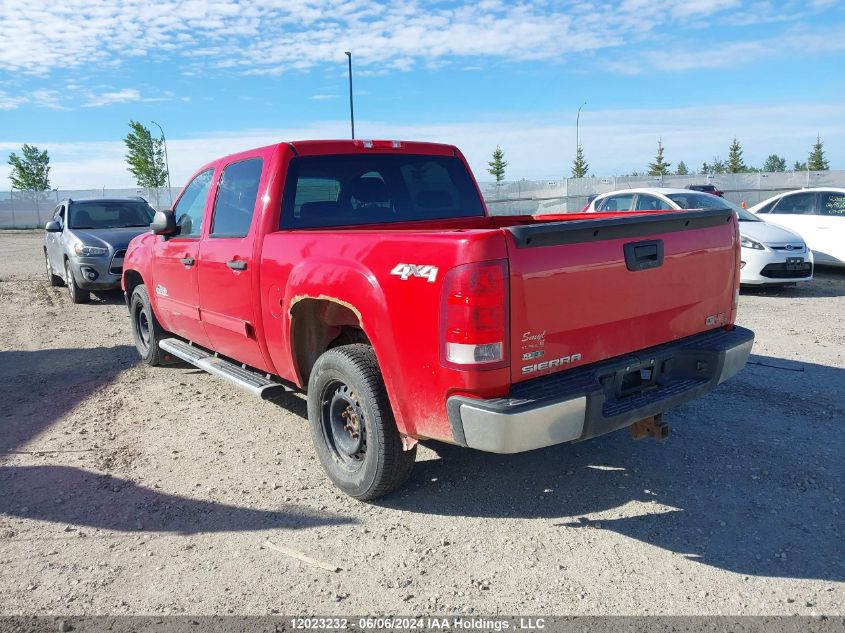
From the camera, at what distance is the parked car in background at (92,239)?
34.8ft

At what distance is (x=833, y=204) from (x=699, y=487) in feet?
31.9

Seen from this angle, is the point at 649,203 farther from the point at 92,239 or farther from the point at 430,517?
the point at 92,239

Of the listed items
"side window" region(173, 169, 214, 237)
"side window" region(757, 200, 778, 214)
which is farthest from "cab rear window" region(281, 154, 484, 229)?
"side window" region(757, 200, 778, 214)

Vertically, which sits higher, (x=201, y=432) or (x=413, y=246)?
(x=413, y=246)

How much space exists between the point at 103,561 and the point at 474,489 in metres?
1.98

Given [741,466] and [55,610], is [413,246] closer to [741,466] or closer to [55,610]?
[55,610]

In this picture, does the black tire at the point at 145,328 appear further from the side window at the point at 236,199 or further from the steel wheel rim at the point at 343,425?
the steel wheel rim at the point at 343,425

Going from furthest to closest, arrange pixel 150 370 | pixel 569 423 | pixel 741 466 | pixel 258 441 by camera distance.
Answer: pixel 150 370 → pixel 258 441 → pixel 741 466 → pixel 569 423

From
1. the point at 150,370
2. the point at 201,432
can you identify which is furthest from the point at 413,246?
the point at 150,370

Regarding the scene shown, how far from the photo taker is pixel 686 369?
143 inches

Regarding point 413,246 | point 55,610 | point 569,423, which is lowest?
point 55,610

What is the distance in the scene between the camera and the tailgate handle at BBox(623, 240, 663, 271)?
10.7ft

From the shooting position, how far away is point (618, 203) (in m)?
11.6

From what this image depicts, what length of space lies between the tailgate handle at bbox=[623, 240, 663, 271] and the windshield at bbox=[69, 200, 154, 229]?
10497 mm
